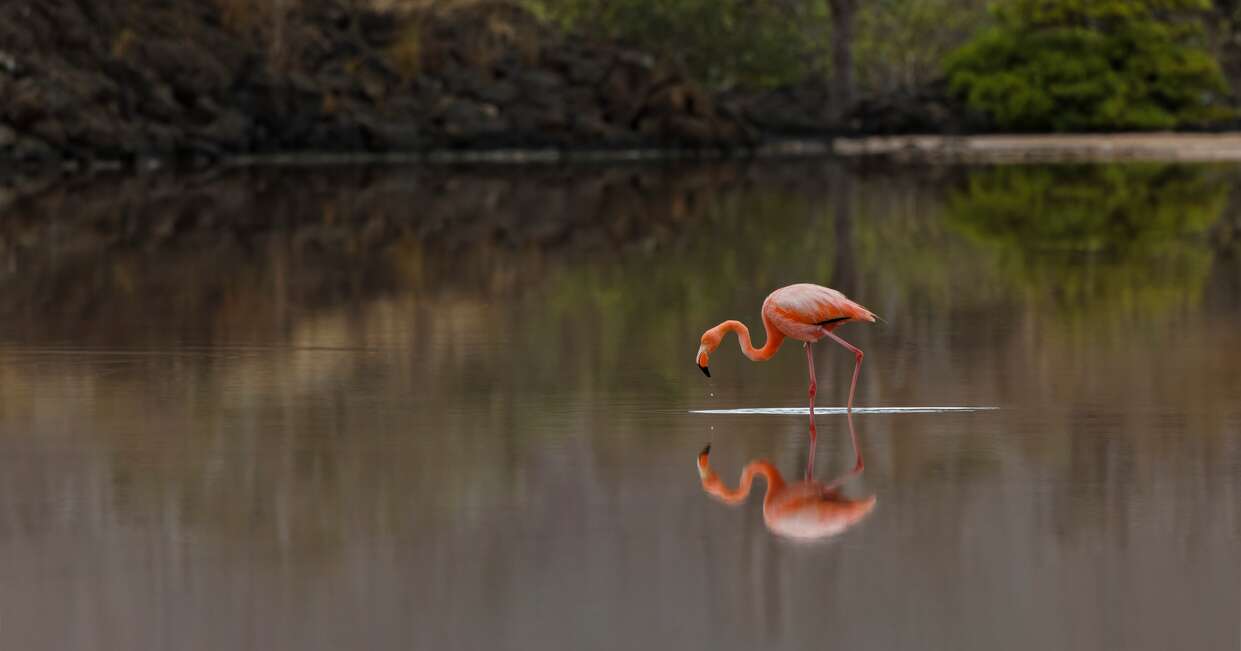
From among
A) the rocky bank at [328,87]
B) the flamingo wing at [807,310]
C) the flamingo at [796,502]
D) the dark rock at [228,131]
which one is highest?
the rocky bank at [328,87]

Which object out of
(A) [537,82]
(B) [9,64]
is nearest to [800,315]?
Answer: (B) [9,64]

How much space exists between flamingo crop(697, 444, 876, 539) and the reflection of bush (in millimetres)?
7097

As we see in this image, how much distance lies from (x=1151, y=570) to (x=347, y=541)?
2.37 metres

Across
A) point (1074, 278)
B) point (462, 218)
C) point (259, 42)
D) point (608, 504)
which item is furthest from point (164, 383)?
point (259, 42)

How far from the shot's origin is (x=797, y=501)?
7.27 meters

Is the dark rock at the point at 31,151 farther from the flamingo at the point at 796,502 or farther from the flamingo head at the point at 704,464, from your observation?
the flamingo at the point at 796,502

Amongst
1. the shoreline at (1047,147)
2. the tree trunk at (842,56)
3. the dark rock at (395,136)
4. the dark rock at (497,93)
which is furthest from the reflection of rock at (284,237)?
the tree trunk at (842,56)

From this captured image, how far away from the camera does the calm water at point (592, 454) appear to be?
568 centimetres

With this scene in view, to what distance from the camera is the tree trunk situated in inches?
2376

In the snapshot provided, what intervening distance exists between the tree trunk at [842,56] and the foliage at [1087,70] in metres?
3.17

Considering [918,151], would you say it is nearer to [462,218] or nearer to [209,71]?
[209,71]

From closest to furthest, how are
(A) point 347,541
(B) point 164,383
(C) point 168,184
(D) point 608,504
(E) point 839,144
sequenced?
(A) point 347,541 < (D) point 608,504 < (B) point 164,383 < (C) point 168,184 < (E) point 839,144

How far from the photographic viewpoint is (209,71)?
174ft

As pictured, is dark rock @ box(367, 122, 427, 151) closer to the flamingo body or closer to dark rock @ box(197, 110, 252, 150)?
dark rock @ box(197, 110, 252, 150)
